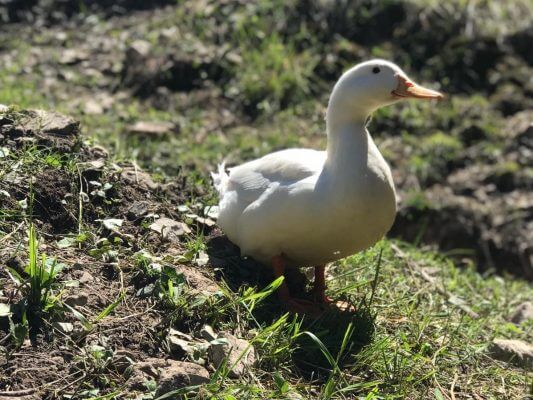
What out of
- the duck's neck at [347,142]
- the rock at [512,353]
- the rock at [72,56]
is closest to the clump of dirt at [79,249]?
the duck's neck at [347,142]

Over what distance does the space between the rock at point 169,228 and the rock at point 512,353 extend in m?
1.75

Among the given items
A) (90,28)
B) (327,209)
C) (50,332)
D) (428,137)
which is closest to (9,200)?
(50,332)

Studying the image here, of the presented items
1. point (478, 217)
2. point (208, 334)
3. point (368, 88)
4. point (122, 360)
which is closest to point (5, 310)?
point (122, 360)

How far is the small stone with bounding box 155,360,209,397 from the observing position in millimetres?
3287

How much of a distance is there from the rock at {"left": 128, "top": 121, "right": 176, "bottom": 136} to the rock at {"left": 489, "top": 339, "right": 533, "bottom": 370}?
336 centimetres

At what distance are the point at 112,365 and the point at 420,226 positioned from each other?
3.74 m

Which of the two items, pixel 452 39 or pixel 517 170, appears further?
pixel 452 39

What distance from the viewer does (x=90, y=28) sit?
859 centimetres

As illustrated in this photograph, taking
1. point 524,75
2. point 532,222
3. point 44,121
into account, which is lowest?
point 532,222

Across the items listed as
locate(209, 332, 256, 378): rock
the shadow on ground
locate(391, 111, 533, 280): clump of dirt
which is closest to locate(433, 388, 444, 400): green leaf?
the shadow on ground

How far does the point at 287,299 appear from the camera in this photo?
421cm

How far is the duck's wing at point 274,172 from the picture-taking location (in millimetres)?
4246

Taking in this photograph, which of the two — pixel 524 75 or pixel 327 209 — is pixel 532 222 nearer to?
pixel 524 75

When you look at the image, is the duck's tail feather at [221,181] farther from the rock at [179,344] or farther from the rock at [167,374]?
the rock at [167,374]
